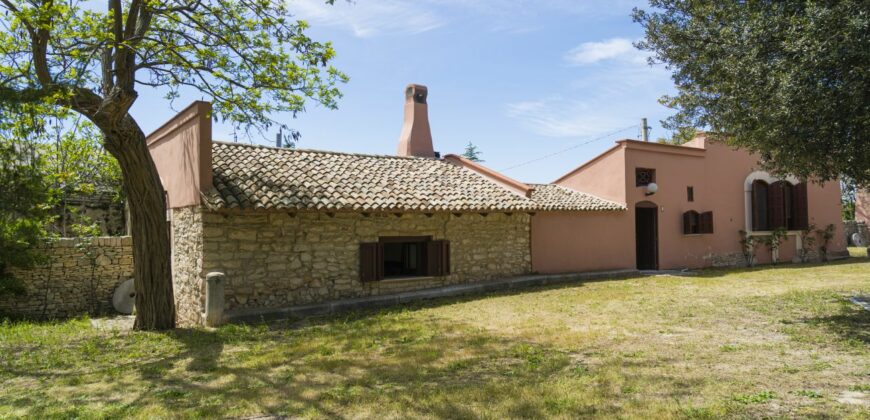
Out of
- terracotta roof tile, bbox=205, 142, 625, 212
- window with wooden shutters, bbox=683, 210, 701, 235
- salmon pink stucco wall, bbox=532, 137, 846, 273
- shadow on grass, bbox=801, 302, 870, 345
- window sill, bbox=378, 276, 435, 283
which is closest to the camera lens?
shadow on grass, bbox=801, 302, 870, 345

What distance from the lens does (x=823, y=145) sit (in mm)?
6410

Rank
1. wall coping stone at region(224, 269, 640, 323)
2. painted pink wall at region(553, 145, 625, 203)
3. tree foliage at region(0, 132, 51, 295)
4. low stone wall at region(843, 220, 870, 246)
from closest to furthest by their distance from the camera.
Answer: tree foliage at region(0, 132, 51, 295)
wall coping stone at region(224, 269, 640, 323)
painted pink wall at region(553, 145, 625, 203)
low stone wall at region(843, 220, 870, 246)

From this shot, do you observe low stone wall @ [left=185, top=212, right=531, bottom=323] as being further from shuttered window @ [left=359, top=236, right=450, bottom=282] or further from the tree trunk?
the tree trunk

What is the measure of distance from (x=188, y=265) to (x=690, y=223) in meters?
14.3

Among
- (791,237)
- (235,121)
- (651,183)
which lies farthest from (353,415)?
(791,237)

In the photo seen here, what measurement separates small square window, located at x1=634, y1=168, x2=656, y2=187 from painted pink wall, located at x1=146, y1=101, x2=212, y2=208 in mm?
12141

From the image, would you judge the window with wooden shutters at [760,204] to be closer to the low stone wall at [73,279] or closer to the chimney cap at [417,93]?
the chimney cap at [417,93]

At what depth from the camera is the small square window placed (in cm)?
1573

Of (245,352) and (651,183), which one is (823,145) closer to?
(245,352)

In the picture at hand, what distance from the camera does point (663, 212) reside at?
15875mm

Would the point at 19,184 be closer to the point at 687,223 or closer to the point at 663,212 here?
the point at 663,212

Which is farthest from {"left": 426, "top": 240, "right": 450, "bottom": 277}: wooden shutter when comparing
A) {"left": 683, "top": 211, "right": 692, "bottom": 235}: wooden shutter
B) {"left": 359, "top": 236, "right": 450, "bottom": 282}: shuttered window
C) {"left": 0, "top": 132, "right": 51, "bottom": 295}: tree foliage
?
{"left": 683, "top": 211, "right": 692, "bottom": 235}: wooden shutter

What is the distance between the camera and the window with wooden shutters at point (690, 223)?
16094 mm

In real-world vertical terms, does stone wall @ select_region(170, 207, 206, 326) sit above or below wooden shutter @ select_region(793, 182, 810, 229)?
below
